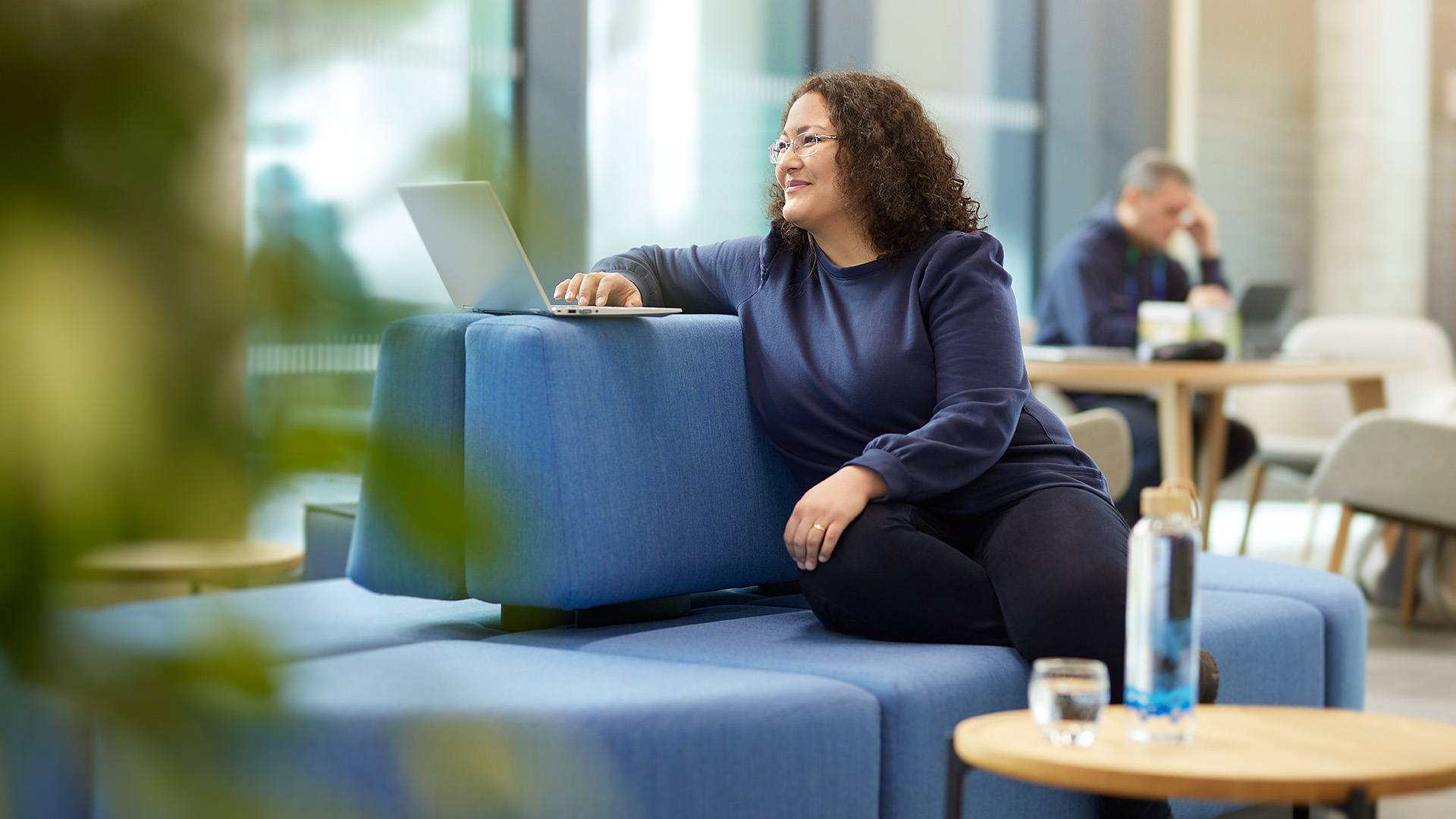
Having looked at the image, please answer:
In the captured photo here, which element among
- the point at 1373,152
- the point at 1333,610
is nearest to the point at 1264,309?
the point at 1373,152

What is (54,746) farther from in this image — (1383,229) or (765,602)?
(1383,229)

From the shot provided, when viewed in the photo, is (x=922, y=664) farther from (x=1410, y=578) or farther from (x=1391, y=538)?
(x=1391, y=538)

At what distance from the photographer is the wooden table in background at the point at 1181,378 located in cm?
448

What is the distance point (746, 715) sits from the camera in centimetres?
185

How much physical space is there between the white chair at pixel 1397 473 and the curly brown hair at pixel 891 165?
2590 millimetres

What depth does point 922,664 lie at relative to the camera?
2082 millimetres

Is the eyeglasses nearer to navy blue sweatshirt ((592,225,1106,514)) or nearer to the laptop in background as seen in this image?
navy blue sweatshirt ((592,225,1106,514))

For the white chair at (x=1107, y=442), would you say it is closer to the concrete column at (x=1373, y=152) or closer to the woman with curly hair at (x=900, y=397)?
the woman with curly hair at (x=900, y=397)

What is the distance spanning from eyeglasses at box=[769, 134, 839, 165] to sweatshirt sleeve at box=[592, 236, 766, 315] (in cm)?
16

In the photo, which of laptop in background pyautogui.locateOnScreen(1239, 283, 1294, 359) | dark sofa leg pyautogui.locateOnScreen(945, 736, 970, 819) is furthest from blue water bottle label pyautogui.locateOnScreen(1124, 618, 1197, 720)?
laptop in background pyautogui.locateOnScreen(1239, 283, 1294, 359)

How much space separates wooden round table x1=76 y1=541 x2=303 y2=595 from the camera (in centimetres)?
30

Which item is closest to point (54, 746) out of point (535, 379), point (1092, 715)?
point (1092, 715)

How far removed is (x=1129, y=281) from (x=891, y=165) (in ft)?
9.49

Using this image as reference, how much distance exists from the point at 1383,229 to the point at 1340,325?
8.57ft
